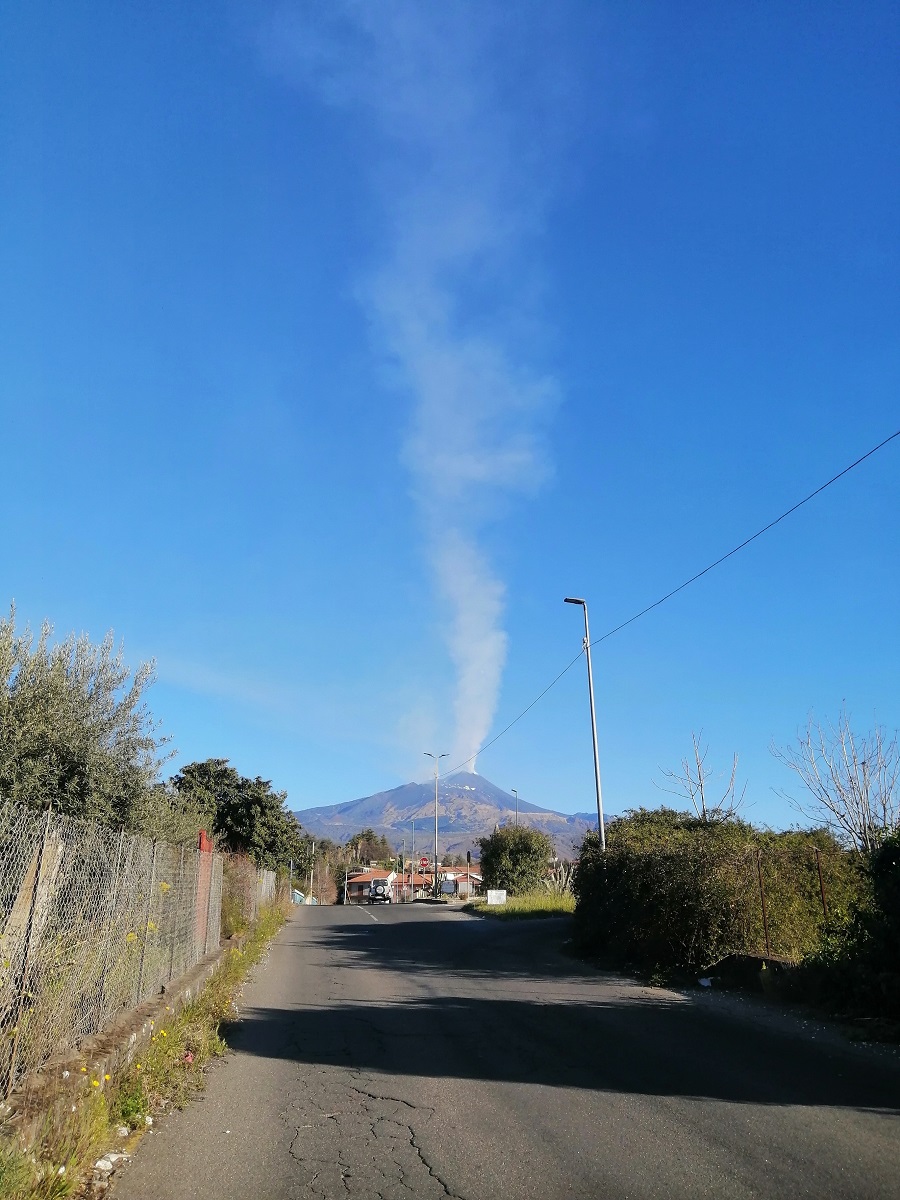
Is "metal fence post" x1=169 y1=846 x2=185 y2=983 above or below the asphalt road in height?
above

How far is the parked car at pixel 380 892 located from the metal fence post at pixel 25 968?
71022mm

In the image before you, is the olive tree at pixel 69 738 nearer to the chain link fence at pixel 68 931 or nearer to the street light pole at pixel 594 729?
the chain link fence at pixel 68 931

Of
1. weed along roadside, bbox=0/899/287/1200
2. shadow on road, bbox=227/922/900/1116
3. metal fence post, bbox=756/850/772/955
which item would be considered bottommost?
shadow on road, bbox=227/922/900/1116

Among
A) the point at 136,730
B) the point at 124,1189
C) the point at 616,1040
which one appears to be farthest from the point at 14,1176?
the point at 136,730

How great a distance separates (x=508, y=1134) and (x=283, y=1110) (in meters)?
1.90

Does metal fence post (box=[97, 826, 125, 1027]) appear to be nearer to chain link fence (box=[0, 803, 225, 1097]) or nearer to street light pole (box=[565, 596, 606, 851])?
chain link fence (box=[0, 803, 225, 1097])

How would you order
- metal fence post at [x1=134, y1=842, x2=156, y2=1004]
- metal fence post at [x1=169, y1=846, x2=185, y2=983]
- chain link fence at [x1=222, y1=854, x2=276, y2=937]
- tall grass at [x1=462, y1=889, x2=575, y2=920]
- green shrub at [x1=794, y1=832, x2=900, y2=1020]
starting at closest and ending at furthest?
1. metal fence post at [x1=134, y1=842, x2=156, y2=1004]
2. green shrub at [x1=794, y1=832, x2=900, y2=1020]
3. metal fence post at [x1=169, y1=846, x2=185, y2=983]
4. chain link fence at [x1=222, y1=854, x2=276, y2=937]
5. tall grass at [x1=462, y1=889, x2=575, y2=920]

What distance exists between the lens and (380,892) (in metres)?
80.1

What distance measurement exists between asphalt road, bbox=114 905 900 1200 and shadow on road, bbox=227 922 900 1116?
3 cm

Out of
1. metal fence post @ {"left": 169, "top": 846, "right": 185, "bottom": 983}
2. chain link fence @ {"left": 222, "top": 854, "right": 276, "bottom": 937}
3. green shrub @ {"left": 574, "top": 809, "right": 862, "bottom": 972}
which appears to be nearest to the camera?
metal fence post @ {"left": 169, "top": 846, "right": 185, "bottom": 983}

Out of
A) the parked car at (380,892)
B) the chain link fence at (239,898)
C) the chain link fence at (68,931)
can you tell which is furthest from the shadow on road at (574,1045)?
the parked car at (380,892)

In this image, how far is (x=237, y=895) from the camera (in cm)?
2127

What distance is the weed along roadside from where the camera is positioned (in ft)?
14.1

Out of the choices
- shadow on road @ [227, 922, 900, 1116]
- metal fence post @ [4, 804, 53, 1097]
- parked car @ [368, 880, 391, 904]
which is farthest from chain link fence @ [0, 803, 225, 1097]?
parked car @ [368, 880, 391, 904]
